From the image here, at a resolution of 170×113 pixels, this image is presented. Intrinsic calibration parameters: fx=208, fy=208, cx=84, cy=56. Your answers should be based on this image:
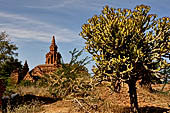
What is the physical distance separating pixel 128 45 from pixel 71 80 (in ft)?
14.5

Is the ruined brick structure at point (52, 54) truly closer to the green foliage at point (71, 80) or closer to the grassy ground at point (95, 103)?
the grassy ground at point (95, 103)

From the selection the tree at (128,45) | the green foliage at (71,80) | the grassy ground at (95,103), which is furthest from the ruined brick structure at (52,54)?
the tree at (128,45)

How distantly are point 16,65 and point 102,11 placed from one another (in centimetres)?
3230

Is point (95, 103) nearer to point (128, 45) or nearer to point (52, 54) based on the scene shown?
point (128, 45)

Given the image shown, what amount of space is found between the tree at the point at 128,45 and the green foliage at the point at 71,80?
3.10 m

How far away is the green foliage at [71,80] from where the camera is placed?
10414 millimetres

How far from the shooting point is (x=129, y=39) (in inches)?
275

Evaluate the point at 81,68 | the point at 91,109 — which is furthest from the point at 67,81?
the point at 91,109

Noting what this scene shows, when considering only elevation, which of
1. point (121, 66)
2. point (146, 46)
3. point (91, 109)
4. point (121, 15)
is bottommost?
point (91, 109)

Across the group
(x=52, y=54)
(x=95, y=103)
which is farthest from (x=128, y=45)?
(x=52, y=54)

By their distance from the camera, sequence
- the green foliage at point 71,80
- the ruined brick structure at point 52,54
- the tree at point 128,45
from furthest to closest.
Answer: the ruined brick structure at point 52,54 → the green foliage at point 71,80 → the tree at point 128,45

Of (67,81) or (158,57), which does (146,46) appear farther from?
(67,81)

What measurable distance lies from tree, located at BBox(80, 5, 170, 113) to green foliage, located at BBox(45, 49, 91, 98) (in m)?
3.10

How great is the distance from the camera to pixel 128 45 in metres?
6.91
